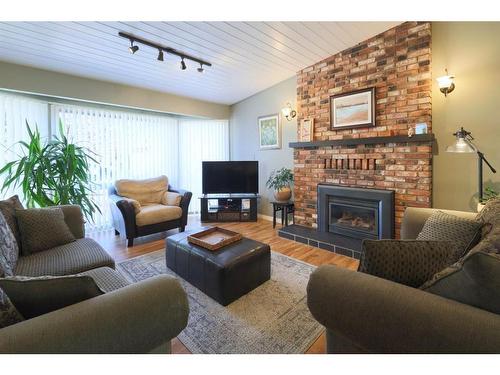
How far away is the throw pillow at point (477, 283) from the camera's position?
73 cm

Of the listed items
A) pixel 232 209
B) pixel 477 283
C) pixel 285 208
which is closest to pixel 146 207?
pixel 232 209

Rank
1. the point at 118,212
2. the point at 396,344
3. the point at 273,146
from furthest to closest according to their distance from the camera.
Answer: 1. the point at 273,146
2. the point at 118,212
3. the point at 396,344

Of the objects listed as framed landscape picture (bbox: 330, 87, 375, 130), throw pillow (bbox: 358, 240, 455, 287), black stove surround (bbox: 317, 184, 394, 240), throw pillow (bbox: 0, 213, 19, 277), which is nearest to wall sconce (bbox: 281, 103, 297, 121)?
framed landscape picture (bbox: 330, 87, 375, 130)

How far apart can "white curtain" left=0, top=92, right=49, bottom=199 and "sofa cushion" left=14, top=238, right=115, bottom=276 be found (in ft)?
6.73

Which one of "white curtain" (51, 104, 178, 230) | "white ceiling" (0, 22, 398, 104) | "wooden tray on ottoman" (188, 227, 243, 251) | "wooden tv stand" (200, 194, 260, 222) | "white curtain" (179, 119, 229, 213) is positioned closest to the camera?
"wooden tray on ottoman" (188, 227, 243, 251)

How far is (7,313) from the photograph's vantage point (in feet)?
2.48

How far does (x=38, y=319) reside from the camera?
0.71m

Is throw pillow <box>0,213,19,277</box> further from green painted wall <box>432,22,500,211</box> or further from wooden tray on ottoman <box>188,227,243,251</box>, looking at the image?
green painted wall <box>432,22,500,211</box>

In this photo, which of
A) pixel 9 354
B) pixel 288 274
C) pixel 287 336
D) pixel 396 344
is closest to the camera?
pixel 9 354

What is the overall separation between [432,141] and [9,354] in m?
3.55

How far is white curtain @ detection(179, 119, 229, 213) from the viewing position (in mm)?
5023

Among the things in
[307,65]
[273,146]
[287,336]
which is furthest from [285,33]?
[287,336]

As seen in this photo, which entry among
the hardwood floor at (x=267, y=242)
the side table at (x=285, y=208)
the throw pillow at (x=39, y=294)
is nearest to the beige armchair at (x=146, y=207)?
the hardwood floor at (x=267, y=242)

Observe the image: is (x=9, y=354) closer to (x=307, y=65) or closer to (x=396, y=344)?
(x=396, y=344)
